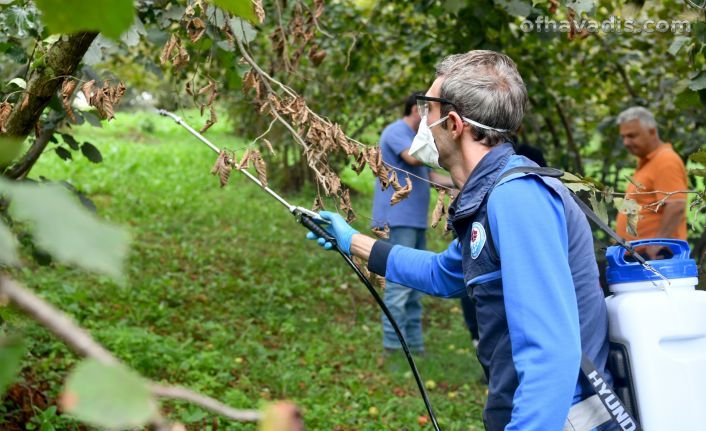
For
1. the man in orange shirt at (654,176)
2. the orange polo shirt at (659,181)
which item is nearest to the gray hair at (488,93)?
the man in orange shirt at (654,176)

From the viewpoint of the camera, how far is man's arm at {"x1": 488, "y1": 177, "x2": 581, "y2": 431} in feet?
5.59

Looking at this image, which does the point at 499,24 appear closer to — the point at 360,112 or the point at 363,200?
the point at 360,112

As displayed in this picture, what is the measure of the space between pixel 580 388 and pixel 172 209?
864cm

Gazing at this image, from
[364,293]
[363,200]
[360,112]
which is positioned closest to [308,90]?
[360,112]

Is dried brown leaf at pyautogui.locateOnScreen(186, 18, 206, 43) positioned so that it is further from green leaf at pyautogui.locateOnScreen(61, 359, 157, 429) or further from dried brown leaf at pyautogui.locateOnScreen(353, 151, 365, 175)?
green leaf at pyautogui.locateOnScreen(61, 359, 157, 429)

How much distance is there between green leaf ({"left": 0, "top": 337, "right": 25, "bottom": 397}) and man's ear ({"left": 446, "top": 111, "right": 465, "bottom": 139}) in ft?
5.55

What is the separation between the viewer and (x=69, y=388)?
0.45m

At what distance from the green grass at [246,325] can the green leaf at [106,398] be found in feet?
6.85

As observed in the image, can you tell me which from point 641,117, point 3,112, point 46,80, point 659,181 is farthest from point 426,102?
point 641,117

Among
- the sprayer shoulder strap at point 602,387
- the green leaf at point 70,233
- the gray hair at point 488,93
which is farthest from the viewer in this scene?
the gray hair at point 488,93

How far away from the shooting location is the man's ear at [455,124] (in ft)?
6.90

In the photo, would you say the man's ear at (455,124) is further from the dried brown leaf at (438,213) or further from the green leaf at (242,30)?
the green leaf at (242,30)

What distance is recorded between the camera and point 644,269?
186 cm

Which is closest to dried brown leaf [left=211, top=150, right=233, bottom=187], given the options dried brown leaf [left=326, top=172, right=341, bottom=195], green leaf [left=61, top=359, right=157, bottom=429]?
dried brown leaf [left=326, top=172, right=341, bottom=195]
